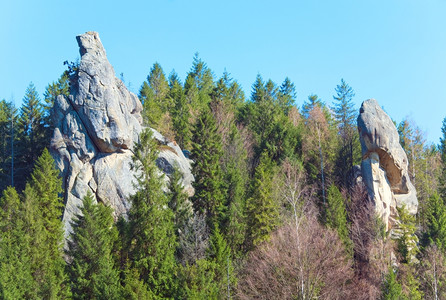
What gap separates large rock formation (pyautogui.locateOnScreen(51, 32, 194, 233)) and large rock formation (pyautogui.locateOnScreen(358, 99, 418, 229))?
49.4 feet

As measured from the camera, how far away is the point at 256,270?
109 feet

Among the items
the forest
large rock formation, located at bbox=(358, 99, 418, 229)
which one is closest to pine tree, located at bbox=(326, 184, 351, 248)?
the forest

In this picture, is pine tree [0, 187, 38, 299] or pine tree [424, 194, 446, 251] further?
pine tree [424, 194, 446, 251]

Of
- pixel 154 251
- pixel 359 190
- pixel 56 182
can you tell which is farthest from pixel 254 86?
pixel 154 251

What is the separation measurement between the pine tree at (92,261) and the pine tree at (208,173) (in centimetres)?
707

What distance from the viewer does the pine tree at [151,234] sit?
3036 centimetres

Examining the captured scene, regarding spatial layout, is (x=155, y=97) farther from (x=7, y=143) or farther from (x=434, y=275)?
(x=434, y=275)

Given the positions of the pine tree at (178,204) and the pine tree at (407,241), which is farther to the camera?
the pine tree at (407,241)

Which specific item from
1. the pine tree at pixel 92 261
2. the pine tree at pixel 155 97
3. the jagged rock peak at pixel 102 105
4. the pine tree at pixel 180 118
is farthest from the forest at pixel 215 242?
the pine tree at pixel 155 97

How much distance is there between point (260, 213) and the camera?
36.7m

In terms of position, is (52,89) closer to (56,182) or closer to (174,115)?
(174,115)

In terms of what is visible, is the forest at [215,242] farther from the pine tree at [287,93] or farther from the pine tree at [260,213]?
the pine tree at [287,93]

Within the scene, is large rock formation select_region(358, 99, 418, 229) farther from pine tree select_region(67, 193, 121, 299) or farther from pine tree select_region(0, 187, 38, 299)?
pine tree select_region(0, 187, 38, 299)

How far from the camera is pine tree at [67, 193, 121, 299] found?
29359 millimetres
